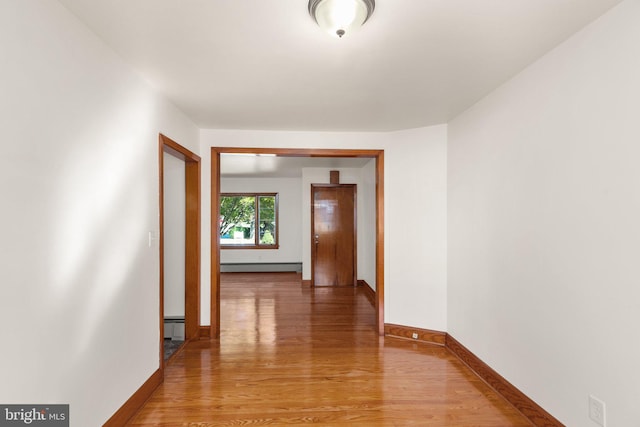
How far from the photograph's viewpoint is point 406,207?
365 centimetres

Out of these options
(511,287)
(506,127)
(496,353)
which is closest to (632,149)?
(506,127)

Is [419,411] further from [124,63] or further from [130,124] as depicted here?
[124,63]

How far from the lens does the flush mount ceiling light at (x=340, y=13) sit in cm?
141

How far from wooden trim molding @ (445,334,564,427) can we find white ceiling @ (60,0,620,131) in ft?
7.54

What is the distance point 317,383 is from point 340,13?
103 inches

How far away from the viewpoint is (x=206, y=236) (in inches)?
141

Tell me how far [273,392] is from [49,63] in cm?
251

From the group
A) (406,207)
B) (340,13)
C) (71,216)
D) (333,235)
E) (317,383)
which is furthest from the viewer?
(333,235)

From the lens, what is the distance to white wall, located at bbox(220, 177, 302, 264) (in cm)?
775

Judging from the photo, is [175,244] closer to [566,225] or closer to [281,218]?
[566,225]

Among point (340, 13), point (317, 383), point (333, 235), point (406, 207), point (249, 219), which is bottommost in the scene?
point (317, 383)

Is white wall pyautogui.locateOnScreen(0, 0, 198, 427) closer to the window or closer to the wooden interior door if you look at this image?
the wooden interior door

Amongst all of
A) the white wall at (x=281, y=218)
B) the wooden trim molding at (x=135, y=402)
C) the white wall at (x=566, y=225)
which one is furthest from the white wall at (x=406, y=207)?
the white wall at (x=281, y=218)

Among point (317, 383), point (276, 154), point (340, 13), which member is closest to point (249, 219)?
point (276, 154)
